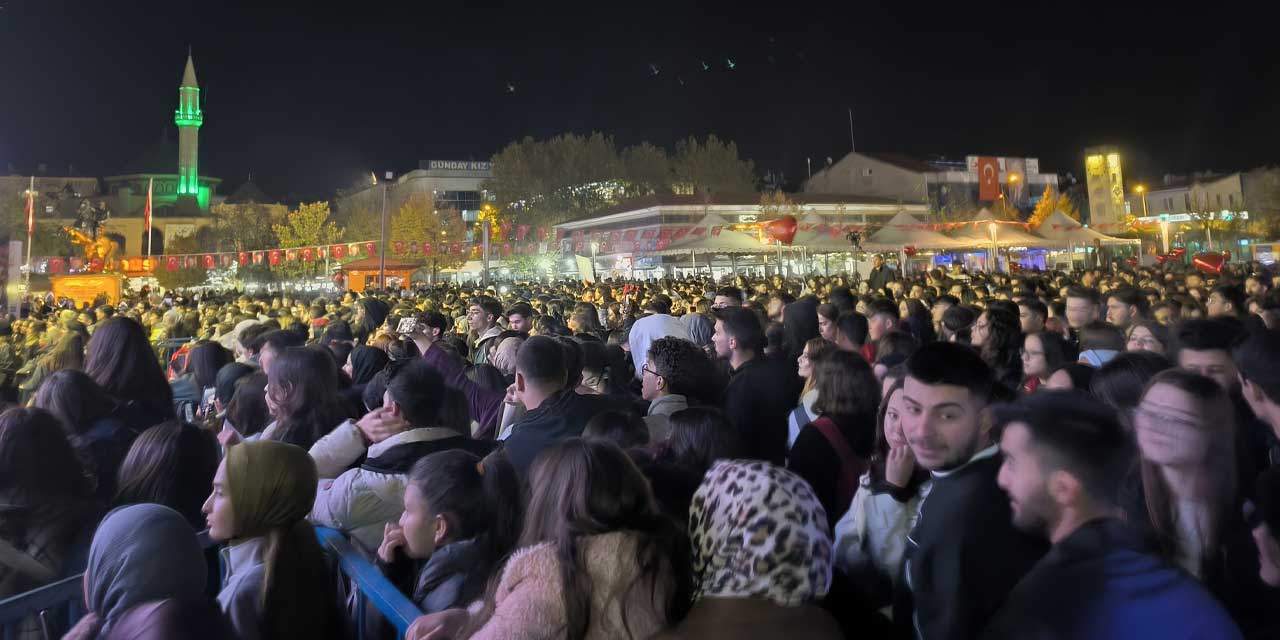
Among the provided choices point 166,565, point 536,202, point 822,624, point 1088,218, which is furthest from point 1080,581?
point 1088,218

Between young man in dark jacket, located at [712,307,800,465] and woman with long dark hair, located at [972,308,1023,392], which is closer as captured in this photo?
young man in dark jacket, located at [712,307,800,465]

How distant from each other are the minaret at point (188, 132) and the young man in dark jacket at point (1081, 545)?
10504 cm

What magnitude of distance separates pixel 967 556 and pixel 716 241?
21.9 meters

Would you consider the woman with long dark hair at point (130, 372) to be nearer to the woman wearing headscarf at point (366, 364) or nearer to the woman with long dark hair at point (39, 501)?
the woman wearing headscarf at point (366, 364)

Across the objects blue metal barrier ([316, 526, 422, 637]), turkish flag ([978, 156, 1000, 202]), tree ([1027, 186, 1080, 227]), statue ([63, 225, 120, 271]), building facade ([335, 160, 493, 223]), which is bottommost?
blue metal barrier ([316, 526, 422, 637])

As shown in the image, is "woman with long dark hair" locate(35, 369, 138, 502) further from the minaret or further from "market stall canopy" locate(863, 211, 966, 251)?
the minaret

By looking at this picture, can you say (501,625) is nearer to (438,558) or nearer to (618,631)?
(618,631)

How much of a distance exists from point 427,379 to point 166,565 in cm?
168

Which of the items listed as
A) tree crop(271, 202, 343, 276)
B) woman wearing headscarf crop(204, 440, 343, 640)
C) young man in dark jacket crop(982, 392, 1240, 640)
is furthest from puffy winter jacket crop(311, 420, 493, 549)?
tree crop(271, 202, 343, 276)

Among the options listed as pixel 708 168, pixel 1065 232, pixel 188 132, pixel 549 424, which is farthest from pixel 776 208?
pixel 188 132

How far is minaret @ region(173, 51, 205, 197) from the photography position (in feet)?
303

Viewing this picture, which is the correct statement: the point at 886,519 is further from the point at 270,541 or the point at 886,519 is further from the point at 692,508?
the point at 270,541

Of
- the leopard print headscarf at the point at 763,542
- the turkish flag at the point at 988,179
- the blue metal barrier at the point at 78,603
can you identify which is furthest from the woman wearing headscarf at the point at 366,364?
the turkish flag at the point at 988,179

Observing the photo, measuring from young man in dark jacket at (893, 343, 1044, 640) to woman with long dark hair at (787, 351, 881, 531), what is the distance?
85 centimetres
